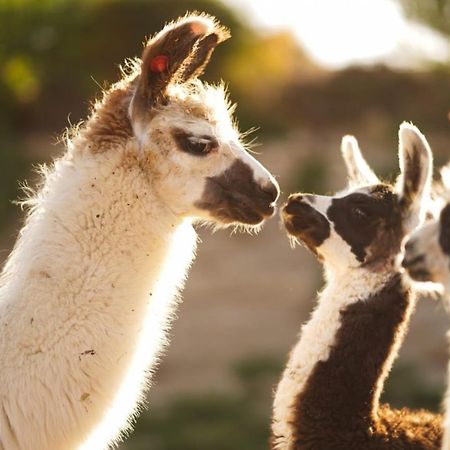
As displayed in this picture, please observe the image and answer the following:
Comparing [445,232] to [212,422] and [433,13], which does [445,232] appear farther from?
[433,13]

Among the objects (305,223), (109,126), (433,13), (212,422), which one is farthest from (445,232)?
(433,13)

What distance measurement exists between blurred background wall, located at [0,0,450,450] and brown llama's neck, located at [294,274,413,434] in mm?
2928

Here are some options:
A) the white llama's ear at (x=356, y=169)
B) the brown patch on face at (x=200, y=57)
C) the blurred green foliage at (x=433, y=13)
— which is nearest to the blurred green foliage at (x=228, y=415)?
the blurred green foliage at (x=433, y=13)

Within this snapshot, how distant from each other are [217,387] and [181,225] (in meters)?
8.07

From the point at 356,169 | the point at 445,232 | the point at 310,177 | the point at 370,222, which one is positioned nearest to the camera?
the point at 445,232

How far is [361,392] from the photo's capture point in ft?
14.8

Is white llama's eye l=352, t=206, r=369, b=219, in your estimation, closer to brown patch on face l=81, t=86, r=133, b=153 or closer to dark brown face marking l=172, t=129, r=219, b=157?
dark brown face marking l=172, t=129, r=219, b=157

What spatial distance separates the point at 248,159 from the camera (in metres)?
4.57

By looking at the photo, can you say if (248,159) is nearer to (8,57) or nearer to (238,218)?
(238,218)

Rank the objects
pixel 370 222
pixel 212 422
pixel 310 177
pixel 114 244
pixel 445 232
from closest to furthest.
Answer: pixel 445 232
pixel 114 244
pixel 370 222
pixel 212 422
pixel 310 177

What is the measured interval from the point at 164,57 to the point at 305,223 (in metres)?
0.98

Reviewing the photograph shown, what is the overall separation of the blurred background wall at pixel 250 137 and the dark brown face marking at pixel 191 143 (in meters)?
2.61

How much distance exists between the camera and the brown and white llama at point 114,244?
13.6 feet

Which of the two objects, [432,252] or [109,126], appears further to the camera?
[109,126]
